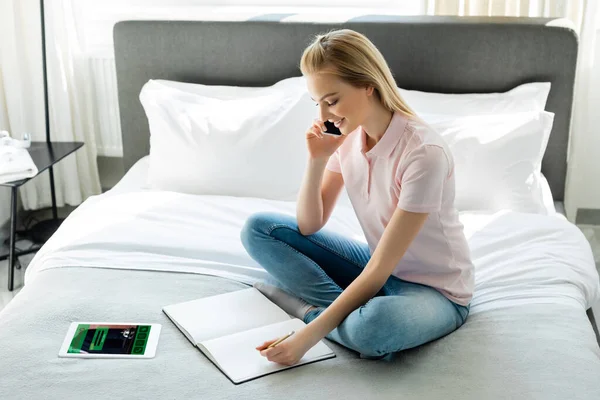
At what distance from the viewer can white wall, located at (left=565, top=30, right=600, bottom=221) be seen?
10.1ft

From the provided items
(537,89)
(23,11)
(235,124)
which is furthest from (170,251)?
(23,11)

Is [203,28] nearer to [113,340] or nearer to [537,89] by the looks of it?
[537,89]

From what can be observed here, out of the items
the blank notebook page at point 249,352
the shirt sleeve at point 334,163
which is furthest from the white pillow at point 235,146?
the blank notebook page at point 249,352

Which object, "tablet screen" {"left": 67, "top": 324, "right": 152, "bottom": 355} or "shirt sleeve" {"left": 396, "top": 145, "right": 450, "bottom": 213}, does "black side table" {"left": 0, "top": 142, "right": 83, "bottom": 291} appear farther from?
"shirt sleeve" {"left": 396, "top": 145, "right": 450, "bottom": 213}

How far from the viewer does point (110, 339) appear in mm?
1781

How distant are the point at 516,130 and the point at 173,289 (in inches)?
50.8

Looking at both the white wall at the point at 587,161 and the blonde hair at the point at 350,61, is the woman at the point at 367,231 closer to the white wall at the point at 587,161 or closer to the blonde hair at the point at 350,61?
the blonde hair at the point at 350,61

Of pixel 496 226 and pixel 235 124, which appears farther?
pixel 235 124

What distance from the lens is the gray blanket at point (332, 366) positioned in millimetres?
1584

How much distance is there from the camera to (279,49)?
2980mm

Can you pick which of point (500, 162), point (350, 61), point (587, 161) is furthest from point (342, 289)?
point (587, 161)

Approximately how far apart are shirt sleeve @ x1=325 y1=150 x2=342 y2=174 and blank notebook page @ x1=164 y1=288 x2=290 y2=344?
1.26 feet

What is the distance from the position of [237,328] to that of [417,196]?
21.2 inches

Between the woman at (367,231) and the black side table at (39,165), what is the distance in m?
1.20
